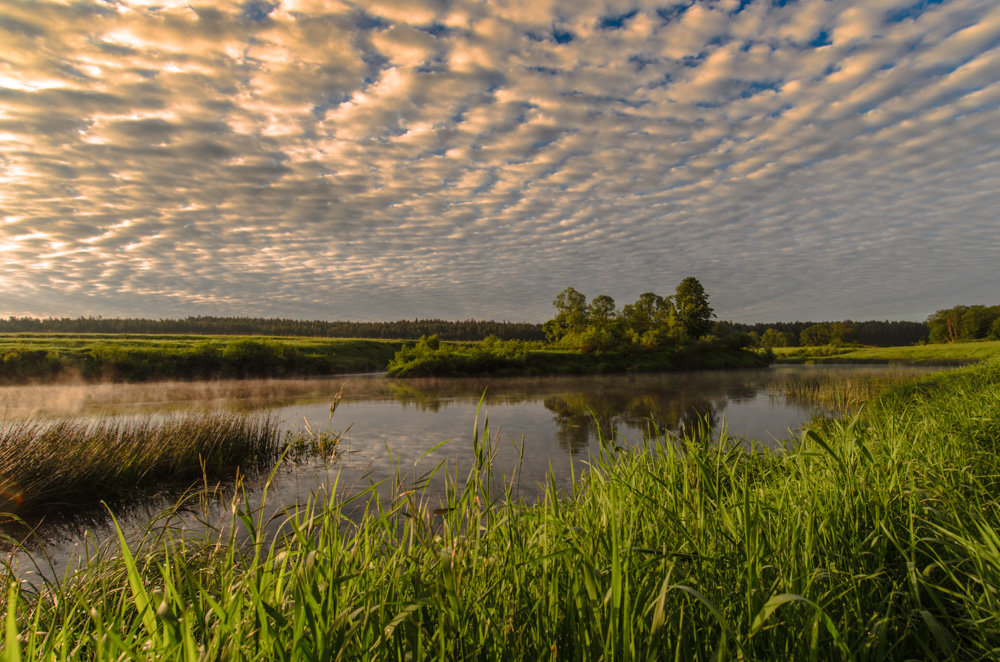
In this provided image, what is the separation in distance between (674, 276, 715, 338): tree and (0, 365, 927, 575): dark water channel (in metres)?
29.3

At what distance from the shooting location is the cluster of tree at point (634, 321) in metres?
49.6

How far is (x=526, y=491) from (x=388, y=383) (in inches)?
996

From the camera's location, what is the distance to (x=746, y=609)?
1.94 meters

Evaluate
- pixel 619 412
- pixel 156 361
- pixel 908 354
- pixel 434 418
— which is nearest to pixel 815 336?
pixel 908 354

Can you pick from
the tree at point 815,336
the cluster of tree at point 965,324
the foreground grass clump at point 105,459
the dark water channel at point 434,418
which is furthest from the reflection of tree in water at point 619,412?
the tree at point 815,336

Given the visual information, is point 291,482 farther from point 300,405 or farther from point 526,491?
point 300,405

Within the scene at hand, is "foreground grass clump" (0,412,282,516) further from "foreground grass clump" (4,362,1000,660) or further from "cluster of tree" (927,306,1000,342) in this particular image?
"cluster of tree" (927,306,1000,342)

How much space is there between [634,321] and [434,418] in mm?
45516

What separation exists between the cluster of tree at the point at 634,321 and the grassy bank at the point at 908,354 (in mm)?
16959

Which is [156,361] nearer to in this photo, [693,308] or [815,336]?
[693,308]

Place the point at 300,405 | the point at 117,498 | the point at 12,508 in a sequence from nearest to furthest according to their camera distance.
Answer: the point at 12,508, the point at 117,498, the point at 300,405

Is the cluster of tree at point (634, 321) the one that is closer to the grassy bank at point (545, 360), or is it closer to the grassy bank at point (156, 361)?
the grassy bank at point (545, 360)

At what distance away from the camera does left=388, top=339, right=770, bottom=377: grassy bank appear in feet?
120

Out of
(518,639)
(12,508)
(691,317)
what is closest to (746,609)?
(518,639)
